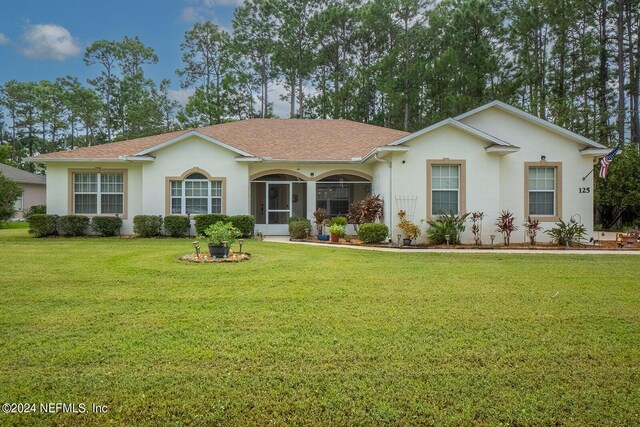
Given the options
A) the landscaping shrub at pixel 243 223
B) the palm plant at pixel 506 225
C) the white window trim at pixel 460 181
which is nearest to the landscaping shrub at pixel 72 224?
the landscaping shrub at pixel 243 223

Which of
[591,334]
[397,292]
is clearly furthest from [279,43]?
[591,334]

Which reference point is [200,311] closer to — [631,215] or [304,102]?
[631,215]

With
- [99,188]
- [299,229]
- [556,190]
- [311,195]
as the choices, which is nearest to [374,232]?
[299,229]

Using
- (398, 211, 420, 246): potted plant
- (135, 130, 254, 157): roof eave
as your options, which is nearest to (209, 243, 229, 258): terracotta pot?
(398, 211, 420, 246): potted plant

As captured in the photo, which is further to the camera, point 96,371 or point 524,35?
point 524,35

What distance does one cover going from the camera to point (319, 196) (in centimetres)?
1933

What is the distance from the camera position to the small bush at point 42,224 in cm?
1669

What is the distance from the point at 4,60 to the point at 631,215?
50.5 metres

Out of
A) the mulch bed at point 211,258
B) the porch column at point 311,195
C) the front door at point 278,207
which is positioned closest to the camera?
the mulch bed at point 211,258

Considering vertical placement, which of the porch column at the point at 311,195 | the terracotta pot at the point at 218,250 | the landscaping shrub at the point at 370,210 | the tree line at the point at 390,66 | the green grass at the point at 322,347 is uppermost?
the tree line at the point at 390,66

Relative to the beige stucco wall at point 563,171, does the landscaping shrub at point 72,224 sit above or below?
below

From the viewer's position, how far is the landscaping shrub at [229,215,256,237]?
1644 centimetres

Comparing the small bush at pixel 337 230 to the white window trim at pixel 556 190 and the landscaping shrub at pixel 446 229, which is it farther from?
the white window trim at pixel 556 190

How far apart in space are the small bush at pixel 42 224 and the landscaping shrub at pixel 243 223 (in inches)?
302
